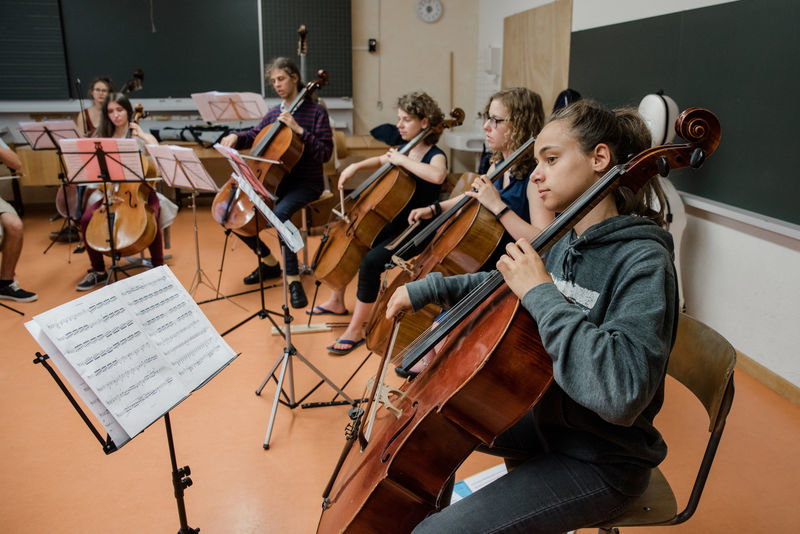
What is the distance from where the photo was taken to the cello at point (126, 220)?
401cm

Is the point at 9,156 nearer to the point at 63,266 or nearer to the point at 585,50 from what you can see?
the point at 63,266

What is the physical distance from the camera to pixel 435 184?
325 cm

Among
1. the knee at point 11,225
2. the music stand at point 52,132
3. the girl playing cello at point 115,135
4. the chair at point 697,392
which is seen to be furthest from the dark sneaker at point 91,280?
the chair at point 697,392

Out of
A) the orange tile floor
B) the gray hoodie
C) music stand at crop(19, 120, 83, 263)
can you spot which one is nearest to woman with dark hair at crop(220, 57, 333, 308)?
the orange tile floor

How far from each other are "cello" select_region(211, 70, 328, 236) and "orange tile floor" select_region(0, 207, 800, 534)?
2.82 feet

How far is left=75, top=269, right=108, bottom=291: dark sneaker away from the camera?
4305 millimetres

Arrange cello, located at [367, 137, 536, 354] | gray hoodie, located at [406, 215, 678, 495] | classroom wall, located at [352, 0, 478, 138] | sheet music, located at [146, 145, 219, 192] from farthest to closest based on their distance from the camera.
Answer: classroom wall, located at [352, 0, 478, 138] → sheet music, located at [146, 145, 219, 192] → cello, located at [367, 137, 536, 354] → gray hoodie, located at [406, 215, 678, 495]

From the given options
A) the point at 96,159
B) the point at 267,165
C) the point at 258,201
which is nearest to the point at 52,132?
the point at 96,159

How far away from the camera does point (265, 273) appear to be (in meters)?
4.51

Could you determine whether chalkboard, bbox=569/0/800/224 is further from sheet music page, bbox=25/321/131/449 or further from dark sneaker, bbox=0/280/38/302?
dark sneaker, bbox=0/280/38/302

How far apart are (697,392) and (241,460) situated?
66.7 inches

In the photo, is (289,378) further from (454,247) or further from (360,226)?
(454,247)

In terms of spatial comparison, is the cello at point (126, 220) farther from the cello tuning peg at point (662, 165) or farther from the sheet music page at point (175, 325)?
the cello tuning peg at point (662, 165)

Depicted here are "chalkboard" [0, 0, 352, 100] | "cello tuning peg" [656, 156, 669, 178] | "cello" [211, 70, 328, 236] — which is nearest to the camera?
"cello tuning peg" [656, 156, 669, 178]
